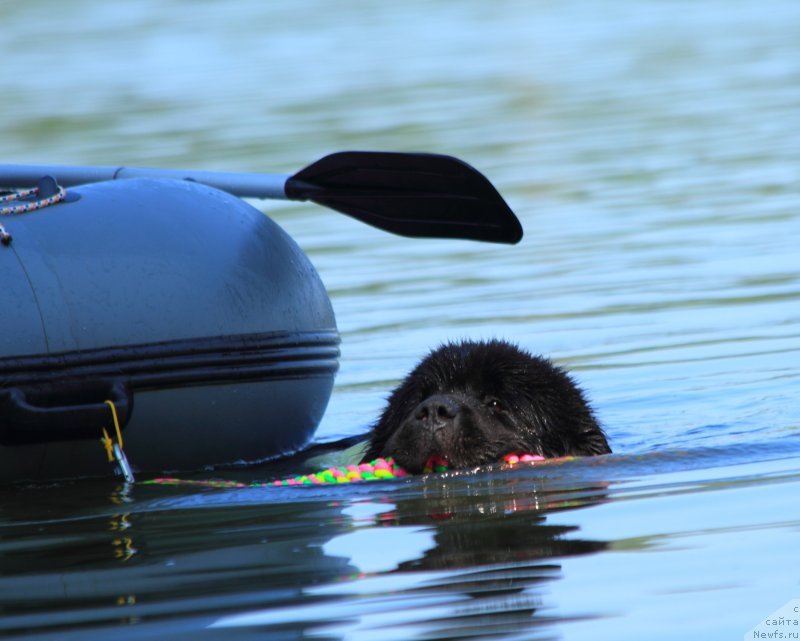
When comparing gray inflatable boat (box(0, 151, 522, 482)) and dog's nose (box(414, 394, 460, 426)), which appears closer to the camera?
dog's nose (box(414, 394, 460, 426))

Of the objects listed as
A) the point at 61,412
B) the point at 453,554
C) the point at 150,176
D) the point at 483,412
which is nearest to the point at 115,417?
the point at 61,412

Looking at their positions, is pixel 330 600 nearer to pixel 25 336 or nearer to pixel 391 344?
pixel 25 336

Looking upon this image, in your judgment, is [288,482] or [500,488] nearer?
[500,488]

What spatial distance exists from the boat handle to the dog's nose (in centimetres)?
118

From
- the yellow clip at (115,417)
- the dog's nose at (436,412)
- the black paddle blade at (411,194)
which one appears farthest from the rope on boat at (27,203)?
the dog's nose at (436,412)

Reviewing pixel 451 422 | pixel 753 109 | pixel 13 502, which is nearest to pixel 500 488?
pixel 451 422

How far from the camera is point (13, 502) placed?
654 cm

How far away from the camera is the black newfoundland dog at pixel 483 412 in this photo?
250 inches

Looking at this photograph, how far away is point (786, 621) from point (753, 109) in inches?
602

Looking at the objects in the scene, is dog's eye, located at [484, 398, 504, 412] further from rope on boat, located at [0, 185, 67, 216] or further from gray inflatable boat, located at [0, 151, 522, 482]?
→ rope on boat, located at [0, 185, 67, 216]

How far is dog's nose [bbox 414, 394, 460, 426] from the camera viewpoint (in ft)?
20.7

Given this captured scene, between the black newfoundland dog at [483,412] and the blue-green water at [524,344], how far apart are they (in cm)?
14

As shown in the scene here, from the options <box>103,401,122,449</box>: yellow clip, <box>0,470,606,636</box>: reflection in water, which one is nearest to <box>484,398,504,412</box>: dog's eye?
<box>0,470,606,636</box>: reflection in water

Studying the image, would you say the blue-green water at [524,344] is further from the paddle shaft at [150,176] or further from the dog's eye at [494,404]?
the paddle shaft at [150,176]
